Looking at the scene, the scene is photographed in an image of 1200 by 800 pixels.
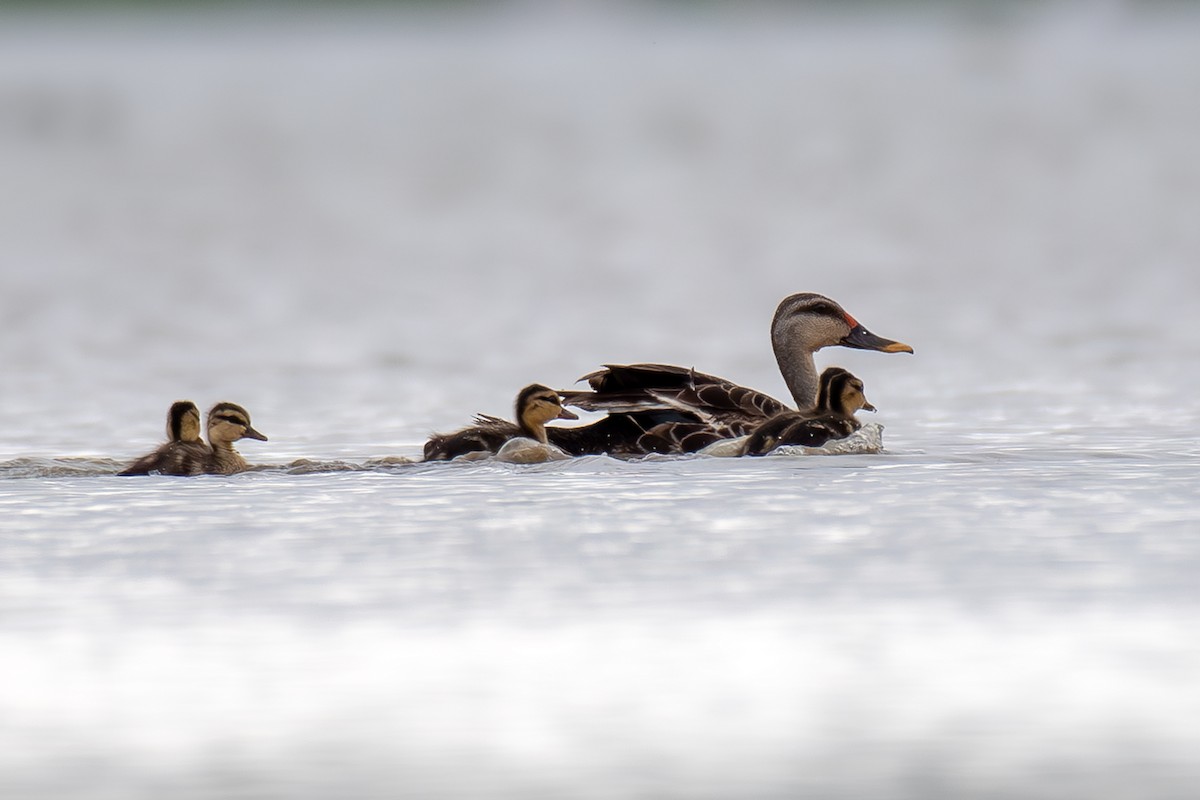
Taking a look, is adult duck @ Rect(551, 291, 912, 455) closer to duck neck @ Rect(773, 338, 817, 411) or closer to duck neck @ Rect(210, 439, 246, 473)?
duck neck @ Rect(773, 338, 817, 411)

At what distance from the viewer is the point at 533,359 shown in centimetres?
1040

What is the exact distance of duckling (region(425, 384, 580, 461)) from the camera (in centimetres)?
686

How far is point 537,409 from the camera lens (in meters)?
7.18

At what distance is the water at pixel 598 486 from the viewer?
3709 millimetres

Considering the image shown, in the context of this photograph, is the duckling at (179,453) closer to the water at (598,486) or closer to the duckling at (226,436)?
the duckling at (226,436)

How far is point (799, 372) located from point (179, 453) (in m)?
2.54

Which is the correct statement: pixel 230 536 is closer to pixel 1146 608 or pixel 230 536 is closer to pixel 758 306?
pixel 1146 608

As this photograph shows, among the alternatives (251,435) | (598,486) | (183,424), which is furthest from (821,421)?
(183,424)

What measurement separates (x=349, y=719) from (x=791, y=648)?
34.1 inches

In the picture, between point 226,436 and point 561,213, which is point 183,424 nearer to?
point 226,436

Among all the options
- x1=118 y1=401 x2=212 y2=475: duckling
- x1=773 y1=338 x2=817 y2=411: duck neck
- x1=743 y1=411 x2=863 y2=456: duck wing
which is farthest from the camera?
x1=773 y1=338 x2=817 y2=411: duck neck

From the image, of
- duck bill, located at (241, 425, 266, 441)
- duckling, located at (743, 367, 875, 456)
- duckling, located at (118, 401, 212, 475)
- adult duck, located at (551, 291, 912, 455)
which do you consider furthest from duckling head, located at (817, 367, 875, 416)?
duckling, located at (118, 401, 212, 475)

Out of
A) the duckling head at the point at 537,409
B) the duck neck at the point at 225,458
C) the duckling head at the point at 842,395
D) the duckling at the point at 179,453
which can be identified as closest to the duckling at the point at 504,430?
the duckling head at the point at 537,409

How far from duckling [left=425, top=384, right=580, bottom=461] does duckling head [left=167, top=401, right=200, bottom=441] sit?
0.72 metres
